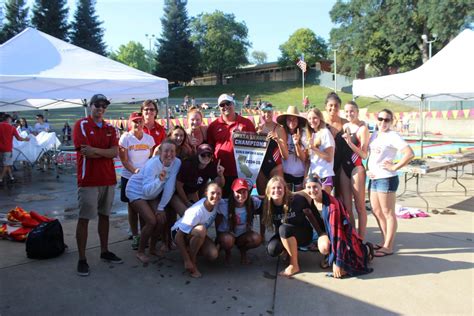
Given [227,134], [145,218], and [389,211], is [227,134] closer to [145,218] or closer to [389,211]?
[145,218]

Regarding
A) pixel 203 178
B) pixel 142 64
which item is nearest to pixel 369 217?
pixel 203 178

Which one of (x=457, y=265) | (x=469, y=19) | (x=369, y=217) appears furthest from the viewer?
(x=469, y=19)

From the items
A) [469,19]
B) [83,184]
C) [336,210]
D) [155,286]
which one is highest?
[469,19]

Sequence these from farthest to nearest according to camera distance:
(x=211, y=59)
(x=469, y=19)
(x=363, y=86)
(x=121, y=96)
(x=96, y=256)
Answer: (x=211, y=59)
(x=469, y=19)
(x=363, y=86)
(x=121, y=96)
(x=96, y=256)

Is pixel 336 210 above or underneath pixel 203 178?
underneath

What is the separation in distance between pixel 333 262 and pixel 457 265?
1442 mm

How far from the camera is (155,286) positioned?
3.66 meters

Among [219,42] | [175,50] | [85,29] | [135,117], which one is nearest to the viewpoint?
[135,117]

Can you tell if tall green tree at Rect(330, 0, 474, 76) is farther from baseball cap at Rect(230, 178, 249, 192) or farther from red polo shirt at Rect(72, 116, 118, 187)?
red polo shirt at Rect(72, 116, 118, 187)

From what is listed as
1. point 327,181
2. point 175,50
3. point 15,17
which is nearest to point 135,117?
point 327,181

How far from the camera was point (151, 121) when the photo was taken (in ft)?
16.0

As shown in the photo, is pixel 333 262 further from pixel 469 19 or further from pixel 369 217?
pixel 469 19

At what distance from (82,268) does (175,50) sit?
6061cm

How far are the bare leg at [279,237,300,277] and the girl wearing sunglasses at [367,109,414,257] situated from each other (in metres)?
1.11
